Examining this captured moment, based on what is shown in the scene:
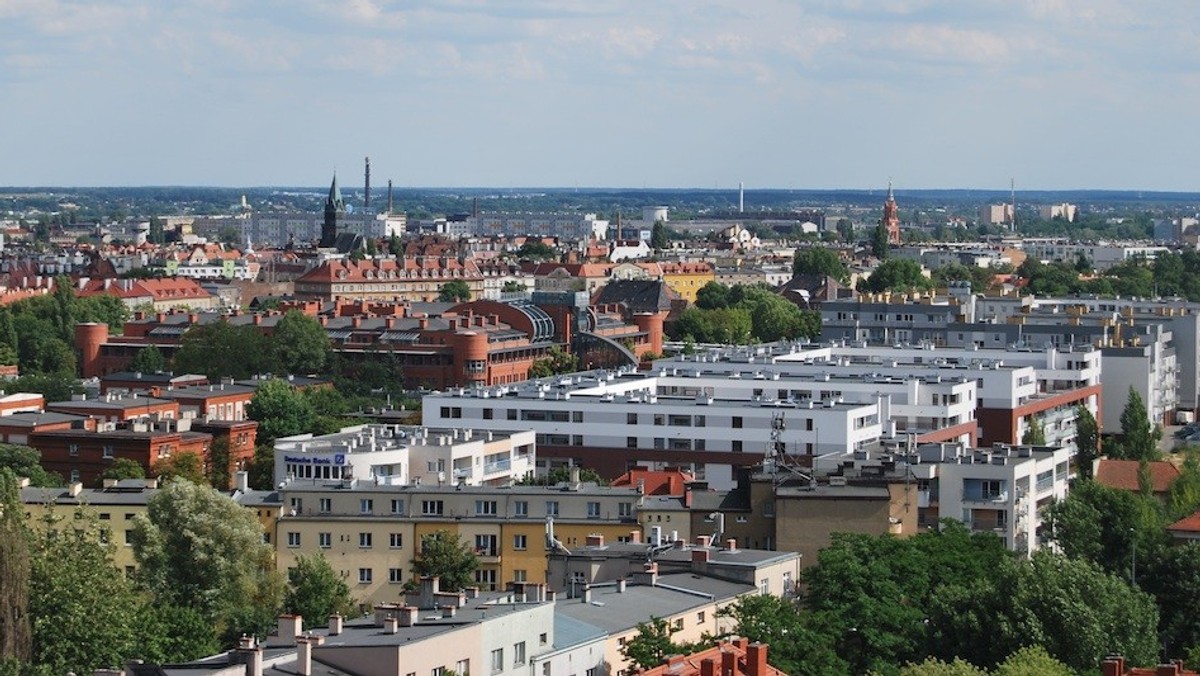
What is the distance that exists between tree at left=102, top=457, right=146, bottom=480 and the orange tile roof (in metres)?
17.7

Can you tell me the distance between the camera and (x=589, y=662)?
2761 centimetres

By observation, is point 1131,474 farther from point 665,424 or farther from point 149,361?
point 149,361

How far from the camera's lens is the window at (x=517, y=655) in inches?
1050

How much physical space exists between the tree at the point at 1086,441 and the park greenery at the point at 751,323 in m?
32.2

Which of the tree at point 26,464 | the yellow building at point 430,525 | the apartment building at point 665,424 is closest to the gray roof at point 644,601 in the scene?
the yellow building at point 430,525

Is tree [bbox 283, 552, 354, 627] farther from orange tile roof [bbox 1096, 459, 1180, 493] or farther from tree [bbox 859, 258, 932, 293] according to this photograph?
tree [bbox 859, 258, 932, 293]

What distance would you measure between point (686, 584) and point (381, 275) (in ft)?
268

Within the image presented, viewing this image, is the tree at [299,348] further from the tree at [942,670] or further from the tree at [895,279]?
the tree at [942,670]

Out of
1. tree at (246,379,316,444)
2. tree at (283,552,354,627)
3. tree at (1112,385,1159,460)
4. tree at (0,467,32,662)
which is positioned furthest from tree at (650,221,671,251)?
tree at (0,467,32,662)

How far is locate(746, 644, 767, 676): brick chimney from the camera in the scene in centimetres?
2480

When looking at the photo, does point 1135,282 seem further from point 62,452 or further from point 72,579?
point 72,579

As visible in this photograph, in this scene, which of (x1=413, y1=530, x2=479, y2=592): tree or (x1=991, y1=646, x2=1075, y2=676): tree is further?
(x1=413, y1=530, x2=479, y2=592): tree

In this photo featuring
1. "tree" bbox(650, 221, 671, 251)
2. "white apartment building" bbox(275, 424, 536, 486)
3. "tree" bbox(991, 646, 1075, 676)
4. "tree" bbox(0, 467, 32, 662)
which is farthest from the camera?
"tree" bbox(650, 221, 671, 251)

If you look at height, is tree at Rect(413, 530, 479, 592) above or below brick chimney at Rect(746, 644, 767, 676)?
below
